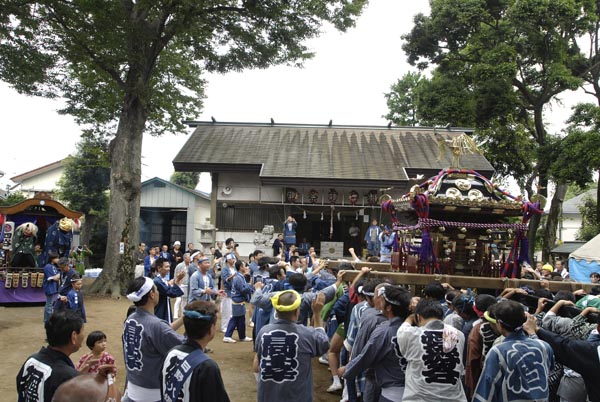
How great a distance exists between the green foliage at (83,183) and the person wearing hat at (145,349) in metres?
21.3

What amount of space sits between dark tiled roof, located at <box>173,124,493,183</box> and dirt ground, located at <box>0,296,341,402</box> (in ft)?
25.0

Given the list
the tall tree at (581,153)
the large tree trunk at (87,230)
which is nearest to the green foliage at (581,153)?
the tall tree at (581,153)

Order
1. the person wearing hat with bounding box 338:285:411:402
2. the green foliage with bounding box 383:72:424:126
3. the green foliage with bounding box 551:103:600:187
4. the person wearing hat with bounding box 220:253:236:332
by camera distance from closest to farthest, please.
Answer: the person wearing hat with bounding box 338:285:411:402
the person wearing hat with bounding box 220:253:236:332
the green foliage with bounding box 551:103:600:187
the green foliage with bounding box 383:72:424:126

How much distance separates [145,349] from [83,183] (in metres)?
→ 22.4

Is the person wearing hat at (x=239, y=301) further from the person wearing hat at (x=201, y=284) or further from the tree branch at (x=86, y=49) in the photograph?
the tree branch at (x=86, y=49)

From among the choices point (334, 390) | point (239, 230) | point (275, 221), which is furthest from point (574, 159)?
point (334, 390)

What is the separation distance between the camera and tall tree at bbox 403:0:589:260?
1959cm

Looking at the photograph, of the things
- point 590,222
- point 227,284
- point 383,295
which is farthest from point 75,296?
point 590,222

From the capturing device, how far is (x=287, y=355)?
3906mm

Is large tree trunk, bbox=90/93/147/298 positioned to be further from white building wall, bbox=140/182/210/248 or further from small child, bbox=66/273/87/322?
white building wall, bbox=140/182/210/248

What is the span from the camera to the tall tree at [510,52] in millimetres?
19594

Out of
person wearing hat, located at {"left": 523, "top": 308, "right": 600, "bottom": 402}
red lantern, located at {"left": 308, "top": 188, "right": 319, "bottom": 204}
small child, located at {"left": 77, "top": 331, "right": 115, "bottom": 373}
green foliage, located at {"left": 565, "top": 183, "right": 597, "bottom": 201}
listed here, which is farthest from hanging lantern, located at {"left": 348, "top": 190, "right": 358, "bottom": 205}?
small child, located at {"left": 77, "top": 331, "right": 115, "bottom": 373}

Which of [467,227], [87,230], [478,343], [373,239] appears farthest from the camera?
[87,230]

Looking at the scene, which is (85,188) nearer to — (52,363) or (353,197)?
(353,197)
